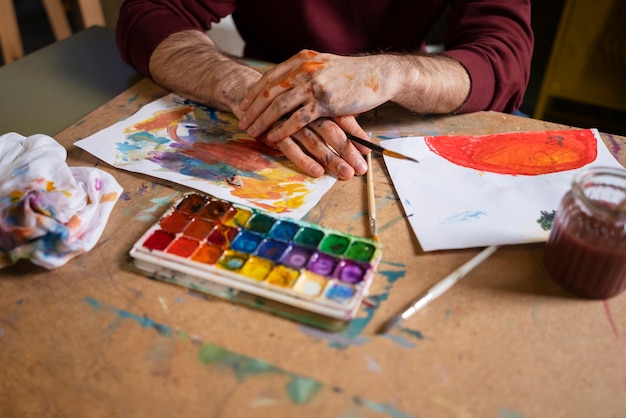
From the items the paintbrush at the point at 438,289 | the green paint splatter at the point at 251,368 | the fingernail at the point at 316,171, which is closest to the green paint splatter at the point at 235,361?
the green paint splatter at the point at 251,368

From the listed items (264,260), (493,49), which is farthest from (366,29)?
(264,260)

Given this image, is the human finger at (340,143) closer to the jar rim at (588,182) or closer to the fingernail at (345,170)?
the fingernail at (345,170)

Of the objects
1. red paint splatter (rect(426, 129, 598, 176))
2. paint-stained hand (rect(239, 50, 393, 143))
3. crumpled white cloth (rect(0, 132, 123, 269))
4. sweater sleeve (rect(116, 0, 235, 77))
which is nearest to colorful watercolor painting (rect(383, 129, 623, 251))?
red paint splatter (rect(426, 129, 598, 176))

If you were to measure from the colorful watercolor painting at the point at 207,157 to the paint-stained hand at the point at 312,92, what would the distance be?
0.06 metres

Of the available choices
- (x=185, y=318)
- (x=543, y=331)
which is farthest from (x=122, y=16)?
(x=543, y=331)

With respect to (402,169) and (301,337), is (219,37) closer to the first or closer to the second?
(402,169)

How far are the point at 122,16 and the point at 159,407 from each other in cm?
100

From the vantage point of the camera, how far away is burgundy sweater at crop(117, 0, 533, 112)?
1.13 metres

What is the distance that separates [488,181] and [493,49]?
40 cm

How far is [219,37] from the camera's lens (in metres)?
2.28

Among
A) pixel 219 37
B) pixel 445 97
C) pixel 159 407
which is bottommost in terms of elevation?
pixel 219 37

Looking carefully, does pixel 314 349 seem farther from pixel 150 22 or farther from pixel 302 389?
pixel 150 22

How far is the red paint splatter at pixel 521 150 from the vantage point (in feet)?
3.00

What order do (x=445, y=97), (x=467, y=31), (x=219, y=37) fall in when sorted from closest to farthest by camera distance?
(x=445, y=97) → (x=467, y=31) → (x=219, y=37)
